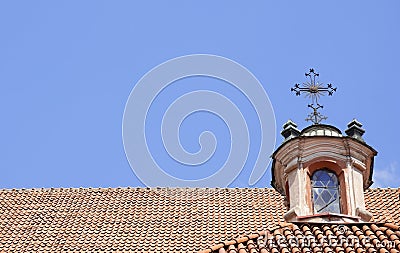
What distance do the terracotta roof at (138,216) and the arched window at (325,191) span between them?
892 millimetres

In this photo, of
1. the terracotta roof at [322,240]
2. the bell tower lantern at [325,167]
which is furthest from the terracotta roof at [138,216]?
the terracotta roof at [322,240]

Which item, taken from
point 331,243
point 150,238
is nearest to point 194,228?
point 150,238

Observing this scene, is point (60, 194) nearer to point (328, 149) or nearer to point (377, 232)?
point (328, 149)

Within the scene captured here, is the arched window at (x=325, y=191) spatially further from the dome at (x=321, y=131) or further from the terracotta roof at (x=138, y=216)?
the terracotta roof at (x=138, y=216)

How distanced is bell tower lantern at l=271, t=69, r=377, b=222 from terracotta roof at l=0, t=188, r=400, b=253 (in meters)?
0.84

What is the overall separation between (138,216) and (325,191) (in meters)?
3.65

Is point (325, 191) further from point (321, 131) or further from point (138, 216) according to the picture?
point (138, 216)

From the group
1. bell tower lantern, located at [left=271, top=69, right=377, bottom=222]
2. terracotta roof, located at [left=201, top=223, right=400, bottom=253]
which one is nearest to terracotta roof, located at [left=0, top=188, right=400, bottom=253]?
bell tower lantern, located at [left=271, top=69, right=377, bottom=222]

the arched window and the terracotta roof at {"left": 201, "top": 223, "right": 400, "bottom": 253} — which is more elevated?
the arched window

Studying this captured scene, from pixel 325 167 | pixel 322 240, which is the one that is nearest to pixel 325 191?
pixel 325 167

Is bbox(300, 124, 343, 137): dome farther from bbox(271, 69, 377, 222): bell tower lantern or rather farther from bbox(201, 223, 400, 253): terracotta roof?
bbox(201, 223, 400, 253): terracotta roof

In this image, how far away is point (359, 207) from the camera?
14281mm

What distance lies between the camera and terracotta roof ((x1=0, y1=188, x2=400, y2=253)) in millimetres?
15469

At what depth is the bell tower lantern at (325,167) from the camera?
14.4m
